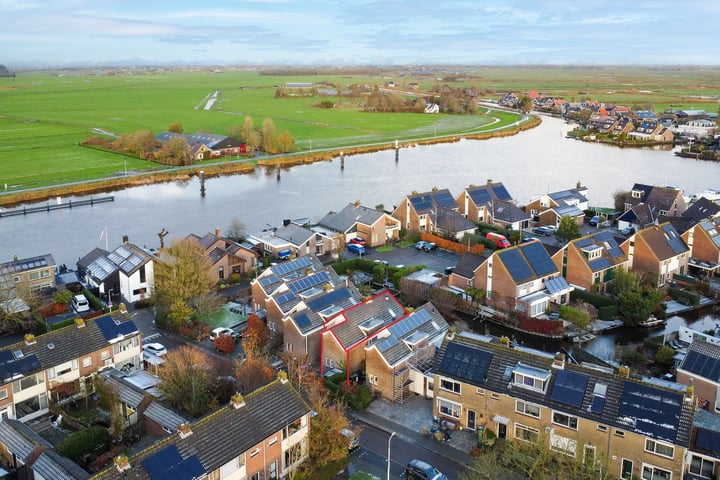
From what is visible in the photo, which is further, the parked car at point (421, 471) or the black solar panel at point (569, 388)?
the black solar panel at point (569, 388)

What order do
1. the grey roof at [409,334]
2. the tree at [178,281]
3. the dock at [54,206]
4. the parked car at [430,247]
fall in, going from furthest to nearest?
the dock at [54,206] → the parked car at [430,247] → the tree at [178,281] → the grey roof at [409,334]

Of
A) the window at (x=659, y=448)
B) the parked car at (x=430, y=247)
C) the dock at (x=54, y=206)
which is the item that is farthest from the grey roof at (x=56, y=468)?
the dock at (x=54, y=206)

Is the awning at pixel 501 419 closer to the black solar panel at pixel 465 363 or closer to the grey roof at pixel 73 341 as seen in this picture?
the black solar panel at pixel 465 363

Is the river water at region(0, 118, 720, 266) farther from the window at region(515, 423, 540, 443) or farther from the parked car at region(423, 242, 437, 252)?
the window at region(515, 423, 540, 443)

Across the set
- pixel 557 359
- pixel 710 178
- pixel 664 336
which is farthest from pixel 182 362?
pixel 710 178

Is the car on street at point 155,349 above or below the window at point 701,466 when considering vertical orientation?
below

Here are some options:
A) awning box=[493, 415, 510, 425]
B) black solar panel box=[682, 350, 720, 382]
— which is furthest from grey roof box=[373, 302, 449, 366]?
black solar panel box=[682, 350, 720, 382]
